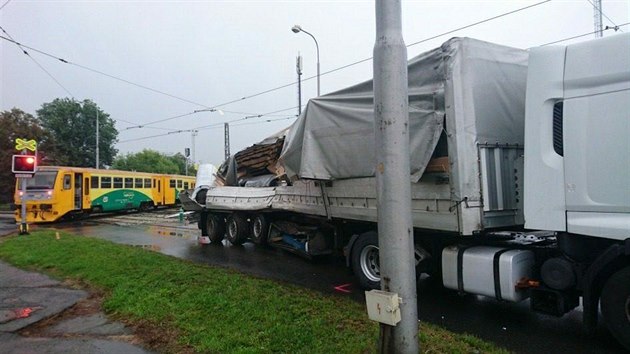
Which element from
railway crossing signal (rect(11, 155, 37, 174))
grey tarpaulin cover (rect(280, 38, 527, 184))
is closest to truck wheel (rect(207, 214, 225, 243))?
railway crossing signal (rect(11, 155, 37, 174))

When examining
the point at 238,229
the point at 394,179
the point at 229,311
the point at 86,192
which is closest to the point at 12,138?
the point at 86,192

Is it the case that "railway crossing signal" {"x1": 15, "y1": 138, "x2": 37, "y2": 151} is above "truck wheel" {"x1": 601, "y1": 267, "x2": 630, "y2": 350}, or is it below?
above

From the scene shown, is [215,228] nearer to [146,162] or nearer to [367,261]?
[367,261]

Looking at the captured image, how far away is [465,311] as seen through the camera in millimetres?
5621

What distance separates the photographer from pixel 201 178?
15.7 metres

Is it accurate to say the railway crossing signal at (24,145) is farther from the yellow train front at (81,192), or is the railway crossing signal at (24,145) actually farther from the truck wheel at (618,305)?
the truck wheel at (618,305)

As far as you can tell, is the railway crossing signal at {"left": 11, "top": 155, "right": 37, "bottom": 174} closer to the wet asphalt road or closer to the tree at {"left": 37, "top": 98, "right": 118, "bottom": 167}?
the wet asphalt road

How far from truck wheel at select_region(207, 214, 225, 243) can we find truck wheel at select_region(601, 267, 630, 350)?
1052 cm

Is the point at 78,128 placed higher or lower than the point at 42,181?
higher

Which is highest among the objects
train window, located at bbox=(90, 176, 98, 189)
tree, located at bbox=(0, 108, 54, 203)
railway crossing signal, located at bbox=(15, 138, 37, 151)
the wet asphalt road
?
tree, located at bbox=(0, 108, 54, 203)

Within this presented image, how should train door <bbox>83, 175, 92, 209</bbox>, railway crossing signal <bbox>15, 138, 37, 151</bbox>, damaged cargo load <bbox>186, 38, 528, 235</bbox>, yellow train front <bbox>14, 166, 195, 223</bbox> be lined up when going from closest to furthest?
damaged cargo load <bbox>186, 38, 528, 235</bbox> → railway crossing signal <bbox>15, 138, 37, 151</bbox> → yellow train front <bbox>14, 166, 195, 223</bbox> → train door <bbox>83, 175, 92, 209</bbox>

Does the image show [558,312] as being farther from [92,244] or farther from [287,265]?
[92,244]

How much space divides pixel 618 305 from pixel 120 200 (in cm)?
2902

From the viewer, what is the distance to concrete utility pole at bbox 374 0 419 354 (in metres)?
3.35
